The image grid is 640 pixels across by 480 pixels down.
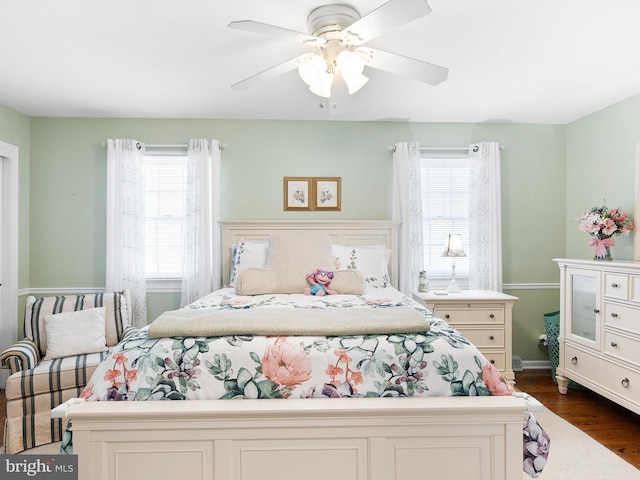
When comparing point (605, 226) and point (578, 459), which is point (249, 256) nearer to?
point (578, 459)

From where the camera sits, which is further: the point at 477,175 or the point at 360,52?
the point at 477,175

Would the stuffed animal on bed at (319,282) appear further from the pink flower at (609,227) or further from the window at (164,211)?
the pink flower at (609,227)

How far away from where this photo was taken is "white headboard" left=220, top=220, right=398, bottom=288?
12.8ft

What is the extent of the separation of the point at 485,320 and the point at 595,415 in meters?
0.97

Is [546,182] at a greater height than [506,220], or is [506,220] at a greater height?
[546,182]

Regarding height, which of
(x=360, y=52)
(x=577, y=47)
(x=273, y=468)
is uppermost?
(x=577, y=47)

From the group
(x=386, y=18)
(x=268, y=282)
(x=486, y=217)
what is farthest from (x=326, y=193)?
(x=386, y=18)

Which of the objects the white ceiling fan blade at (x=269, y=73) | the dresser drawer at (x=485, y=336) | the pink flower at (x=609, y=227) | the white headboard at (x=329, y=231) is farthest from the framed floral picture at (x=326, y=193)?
the pink flower at (x=609, y=227)

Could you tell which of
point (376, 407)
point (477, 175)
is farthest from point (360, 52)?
point (477, 175)

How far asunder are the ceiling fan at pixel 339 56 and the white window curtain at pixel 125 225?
6.24ft

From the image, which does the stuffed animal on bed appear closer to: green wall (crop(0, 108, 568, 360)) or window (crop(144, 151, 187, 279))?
green wall (crop(0, 108, 568, 360))

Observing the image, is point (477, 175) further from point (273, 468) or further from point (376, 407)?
point (273, 468)

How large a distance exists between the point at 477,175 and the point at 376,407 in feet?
9.63

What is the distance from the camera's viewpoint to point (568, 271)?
340cm
